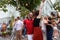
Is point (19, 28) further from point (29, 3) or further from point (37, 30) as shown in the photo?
point (29, 3)

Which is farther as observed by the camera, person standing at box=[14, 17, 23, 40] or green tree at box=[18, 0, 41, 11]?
green tree at box=[18, 0, 41, 11]

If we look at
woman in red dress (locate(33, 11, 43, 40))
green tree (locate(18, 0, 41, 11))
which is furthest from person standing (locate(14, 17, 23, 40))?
green tree (locate(18, 0, 41, 11))

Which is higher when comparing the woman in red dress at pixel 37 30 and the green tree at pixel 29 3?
the green tree at pixel 29 3

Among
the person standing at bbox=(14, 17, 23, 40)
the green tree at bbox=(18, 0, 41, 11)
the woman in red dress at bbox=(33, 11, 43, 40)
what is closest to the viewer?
the woman in red dress at bbox=(33, 11, 43, 40)

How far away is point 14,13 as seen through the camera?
32.4 meters

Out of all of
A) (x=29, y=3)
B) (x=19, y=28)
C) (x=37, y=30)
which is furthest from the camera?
(x=29, y=3)

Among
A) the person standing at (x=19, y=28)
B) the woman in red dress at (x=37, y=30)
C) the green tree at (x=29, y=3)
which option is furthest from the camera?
the green tree at (x=29, y=3)

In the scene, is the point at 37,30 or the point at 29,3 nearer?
the point at 37,30

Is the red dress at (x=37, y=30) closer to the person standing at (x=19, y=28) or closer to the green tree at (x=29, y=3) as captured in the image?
the person standing at (x=19, y=28)

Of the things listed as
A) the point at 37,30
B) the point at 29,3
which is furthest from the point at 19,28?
the point at 29,3

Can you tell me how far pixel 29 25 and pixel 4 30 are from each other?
12.7 m

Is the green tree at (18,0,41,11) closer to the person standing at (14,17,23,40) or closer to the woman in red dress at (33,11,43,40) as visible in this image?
the person standing at (14,17,23,40)

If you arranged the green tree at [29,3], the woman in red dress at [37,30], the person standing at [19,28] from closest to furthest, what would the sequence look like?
the woman in red dress at [37,30] < the person standing at [19,28] < the green tree at [29,3]

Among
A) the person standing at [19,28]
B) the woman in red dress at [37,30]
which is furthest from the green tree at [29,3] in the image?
the woman in red dress at [37,30]
